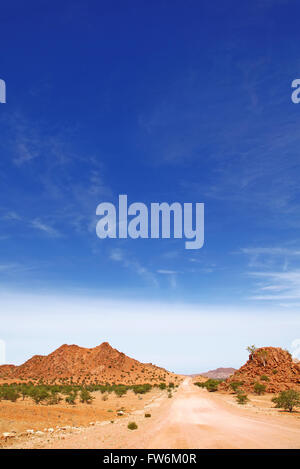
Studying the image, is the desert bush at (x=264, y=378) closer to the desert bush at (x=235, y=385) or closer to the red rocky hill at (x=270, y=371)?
the red rocky hill at (x=270, y=371)

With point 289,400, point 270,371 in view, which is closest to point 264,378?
point 270,371

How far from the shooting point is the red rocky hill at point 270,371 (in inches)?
1934

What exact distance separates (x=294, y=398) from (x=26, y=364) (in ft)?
349

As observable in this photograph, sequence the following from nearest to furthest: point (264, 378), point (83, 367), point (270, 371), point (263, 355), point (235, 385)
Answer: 1. point (264, 378)
2. point (235, 385)
3. point (270, 371)
4. point (263, 355)
5. point (83, 367)

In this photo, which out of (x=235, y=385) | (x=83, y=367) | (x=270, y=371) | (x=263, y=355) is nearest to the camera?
(x=235, y=385)

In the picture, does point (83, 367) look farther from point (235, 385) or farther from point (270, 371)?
point (270, 371)

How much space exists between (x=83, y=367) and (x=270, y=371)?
66372mm

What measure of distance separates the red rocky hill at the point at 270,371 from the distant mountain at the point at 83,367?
38.6m

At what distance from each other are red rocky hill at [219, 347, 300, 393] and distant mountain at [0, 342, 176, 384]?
126ft

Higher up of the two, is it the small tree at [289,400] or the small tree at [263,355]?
the small tree at [289,400]

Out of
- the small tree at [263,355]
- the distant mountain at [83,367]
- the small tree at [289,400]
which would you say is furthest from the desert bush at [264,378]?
the distant mountain at [83,367]

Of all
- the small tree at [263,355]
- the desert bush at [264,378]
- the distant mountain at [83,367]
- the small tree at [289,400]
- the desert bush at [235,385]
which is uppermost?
the small tree at [289,400]

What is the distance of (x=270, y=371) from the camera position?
55.7m
